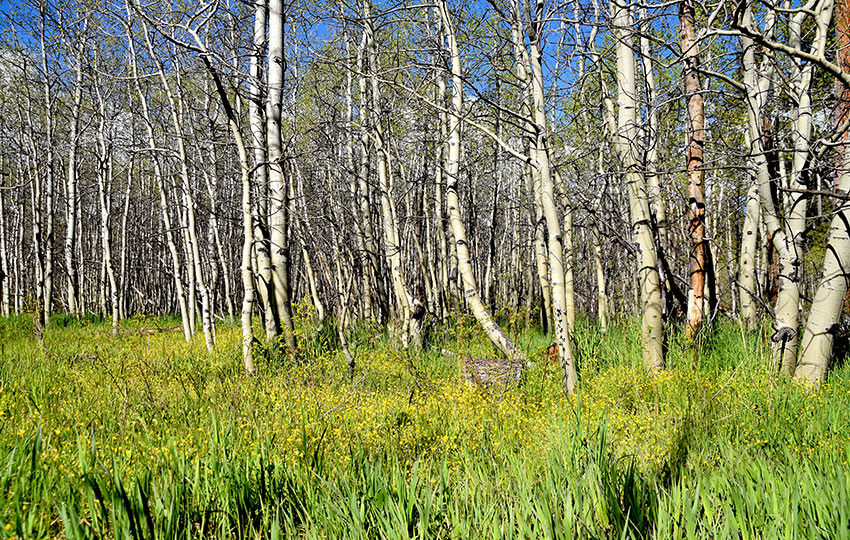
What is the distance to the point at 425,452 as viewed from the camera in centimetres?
324

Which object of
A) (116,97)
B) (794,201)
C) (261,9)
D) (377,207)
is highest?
(116,97)

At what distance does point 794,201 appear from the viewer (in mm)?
4895

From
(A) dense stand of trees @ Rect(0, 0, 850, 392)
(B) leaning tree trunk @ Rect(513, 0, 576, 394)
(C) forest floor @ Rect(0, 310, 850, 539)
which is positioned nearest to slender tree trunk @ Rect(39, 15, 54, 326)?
(A) dense stand of trees @ Rect(0, 0, 850, 392)

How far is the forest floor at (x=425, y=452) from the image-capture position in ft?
6.98

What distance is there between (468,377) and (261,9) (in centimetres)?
537

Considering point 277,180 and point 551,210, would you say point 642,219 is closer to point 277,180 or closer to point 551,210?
point 551,210

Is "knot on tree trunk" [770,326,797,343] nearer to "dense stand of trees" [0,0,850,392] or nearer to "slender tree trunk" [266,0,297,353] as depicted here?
"dense stand of trees" [0,0,850,392]

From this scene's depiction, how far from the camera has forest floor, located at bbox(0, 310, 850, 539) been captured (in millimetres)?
2129

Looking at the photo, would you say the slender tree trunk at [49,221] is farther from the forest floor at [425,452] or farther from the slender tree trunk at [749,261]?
the slender tree trunk at [749,261]

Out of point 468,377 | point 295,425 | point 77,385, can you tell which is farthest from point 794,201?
point 77,385

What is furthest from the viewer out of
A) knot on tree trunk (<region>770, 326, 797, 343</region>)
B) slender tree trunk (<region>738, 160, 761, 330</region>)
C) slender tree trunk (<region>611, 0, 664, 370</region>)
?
slender tree trunk (<region>738, 160, 761, 330</region>)

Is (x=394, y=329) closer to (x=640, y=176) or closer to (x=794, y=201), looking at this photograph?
(x=640, y=176)

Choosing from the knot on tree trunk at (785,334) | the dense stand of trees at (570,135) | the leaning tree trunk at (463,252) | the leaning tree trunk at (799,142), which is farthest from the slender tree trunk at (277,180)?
the leaning tree trunk at (799,142)

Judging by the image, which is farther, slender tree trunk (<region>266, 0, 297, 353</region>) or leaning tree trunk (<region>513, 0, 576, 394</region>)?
slender tree trunk (<region>266, 0, 297, 353</region>)
